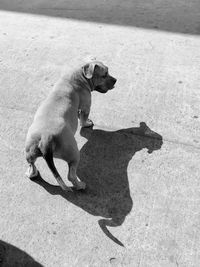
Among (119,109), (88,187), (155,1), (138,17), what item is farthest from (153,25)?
(88,187)

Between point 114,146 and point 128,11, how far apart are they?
13.8 ft

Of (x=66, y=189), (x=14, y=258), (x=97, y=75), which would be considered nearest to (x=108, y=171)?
(x=66, y=189)

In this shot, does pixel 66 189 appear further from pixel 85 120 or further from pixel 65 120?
pixel 85 120

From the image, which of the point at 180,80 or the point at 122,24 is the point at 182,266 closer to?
the point at 180,80

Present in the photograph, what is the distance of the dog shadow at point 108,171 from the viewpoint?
3764 mm

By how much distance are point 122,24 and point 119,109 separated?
9.30ft

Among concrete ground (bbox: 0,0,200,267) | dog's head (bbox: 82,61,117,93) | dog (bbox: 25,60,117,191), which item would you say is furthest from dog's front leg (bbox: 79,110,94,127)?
dog's head (bbox: 82,61,117,93)

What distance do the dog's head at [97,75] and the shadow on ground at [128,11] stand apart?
2.95m

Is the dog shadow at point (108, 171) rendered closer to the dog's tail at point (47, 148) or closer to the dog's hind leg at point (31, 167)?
the dog's hind leg at point (31, 167)

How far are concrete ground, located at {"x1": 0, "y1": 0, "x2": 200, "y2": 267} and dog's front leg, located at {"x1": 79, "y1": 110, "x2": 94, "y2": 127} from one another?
10cm

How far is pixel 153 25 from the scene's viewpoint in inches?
280

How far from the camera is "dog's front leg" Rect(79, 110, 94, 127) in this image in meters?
4.51

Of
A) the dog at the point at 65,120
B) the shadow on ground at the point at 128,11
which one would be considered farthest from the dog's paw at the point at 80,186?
the shadow on ground at the point at 128,11

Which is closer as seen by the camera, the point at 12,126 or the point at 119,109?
the point at 12,126
